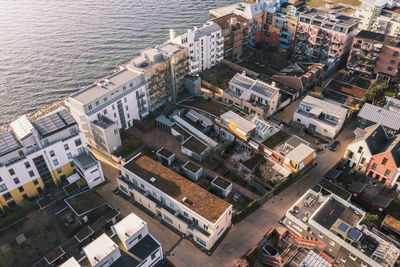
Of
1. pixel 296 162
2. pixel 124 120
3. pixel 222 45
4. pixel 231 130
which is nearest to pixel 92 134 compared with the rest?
pixel 124 120

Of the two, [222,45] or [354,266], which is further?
[222,45]

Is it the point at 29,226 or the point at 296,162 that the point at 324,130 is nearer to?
the point at 296,162

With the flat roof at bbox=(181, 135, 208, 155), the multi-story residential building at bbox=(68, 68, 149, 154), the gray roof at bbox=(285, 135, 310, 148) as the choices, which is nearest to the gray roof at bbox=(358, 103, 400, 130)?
the gray roof at bbox=(285, 135, 310, 148)

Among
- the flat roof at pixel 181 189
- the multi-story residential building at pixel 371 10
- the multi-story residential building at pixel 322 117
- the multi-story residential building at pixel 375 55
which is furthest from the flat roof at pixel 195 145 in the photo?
the multi-story residential building at pixel 371 10

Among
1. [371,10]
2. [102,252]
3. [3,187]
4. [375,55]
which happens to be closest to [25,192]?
[3,187]

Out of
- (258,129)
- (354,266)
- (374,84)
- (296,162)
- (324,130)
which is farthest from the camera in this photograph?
(374,84)

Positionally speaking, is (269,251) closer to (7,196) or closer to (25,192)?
(25,192)
